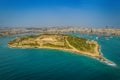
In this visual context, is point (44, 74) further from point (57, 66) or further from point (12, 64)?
point (12, 64)

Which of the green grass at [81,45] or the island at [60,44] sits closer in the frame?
the green grass at [81,45]

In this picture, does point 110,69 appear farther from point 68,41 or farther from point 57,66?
point 68,41

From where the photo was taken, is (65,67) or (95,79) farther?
(65,67)

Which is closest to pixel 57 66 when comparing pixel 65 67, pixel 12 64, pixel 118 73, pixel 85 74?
pixel 65 67

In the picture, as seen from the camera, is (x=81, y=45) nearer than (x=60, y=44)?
Yes

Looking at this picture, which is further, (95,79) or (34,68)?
(34,68)

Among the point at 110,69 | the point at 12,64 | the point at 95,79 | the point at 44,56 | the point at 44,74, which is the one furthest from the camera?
the point at 44,56

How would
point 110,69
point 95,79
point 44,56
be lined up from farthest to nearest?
point 44,56, point 110,69, point 95,79

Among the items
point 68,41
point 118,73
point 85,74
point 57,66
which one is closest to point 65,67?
point 57,66

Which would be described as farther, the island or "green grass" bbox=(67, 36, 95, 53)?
the island
